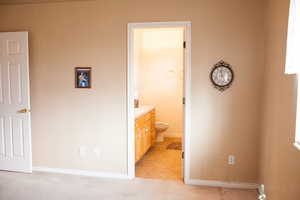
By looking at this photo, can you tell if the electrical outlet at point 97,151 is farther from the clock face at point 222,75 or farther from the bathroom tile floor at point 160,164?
the clock face at point 222,75

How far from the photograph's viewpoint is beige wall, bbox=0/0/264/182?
321cm

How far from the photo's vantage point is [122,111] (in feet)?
11.6

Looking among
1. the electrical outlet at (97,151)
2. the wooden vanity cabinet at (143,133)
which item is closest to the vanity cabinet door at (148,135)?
the wooden vanity cabinet at (143,133)

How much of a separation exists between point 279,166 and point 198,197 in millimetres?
1104

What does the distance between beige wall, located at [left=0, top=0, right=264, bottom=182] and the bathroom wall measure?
2515 millimetres

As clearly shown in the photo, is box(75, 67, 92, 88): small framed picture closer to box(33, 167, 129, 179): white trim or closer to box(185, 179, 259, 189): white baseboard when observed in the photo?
box(33, 167, 129, 179): white trim

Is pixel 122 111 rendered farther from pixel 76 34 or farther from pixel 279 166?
pixel 279 166

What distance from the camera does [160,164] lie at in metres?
4.20

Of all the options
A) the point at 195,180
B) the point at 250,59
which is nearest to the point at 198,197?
the point at 195,180

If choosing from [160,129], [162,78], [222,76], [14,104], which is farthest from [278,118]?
[162,78]

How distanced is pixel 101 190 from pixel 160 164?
1.26 meters

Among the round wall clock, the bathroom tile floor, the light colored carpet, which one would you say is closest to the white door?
the light colored carpet

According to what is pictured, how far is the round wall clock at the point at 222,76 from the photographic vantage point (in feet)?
10.6

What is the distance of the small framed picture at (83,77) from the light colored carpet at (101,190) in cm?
132
